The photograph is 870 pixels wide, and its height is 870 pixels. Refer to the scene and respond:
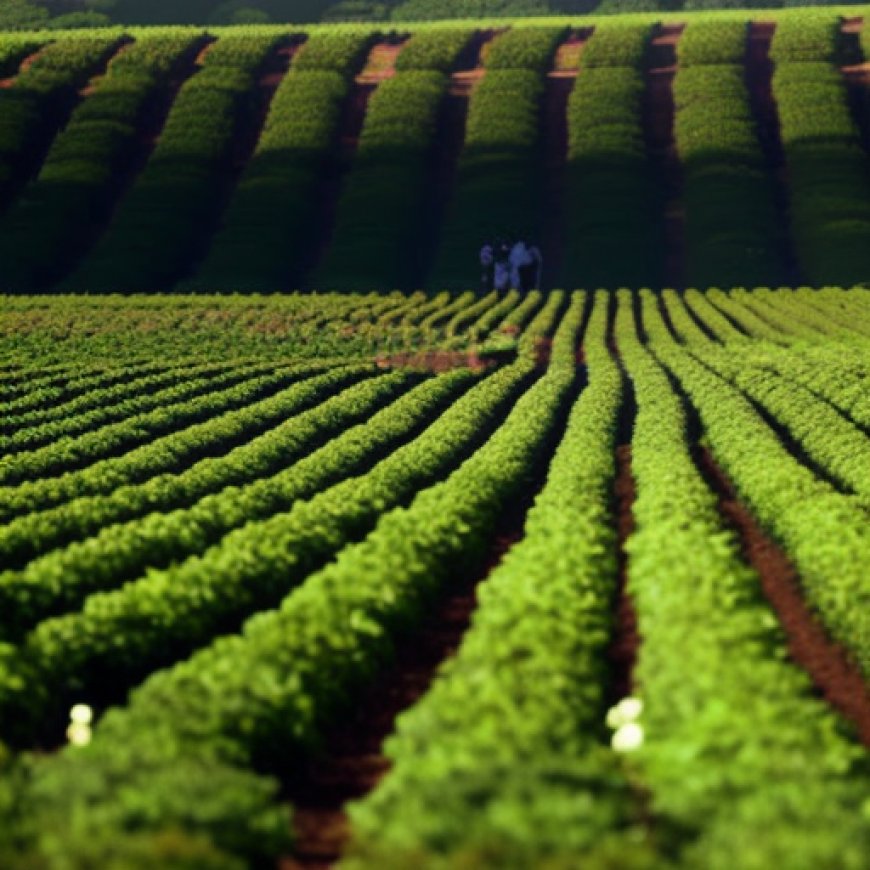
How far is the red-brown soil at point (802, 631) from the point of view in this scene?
18406mm

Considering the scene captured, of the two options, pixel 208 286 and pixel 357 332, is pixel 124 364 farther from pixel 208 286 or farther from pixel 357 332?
pixel 208 286

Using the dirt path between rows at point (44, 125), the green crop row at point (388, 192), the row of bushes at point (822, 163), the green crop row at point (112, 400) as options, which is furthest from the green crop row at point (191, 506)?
the dirt path between rows at point (44, 125)

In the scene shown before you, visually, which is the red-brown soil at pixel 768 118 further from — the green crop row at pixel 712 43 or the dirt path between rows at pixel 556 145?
the dirt path between rows at pixel 556 145

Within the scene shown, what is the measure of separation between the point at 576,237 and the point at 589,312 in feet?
57.4

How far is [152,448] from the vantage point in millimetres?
34031

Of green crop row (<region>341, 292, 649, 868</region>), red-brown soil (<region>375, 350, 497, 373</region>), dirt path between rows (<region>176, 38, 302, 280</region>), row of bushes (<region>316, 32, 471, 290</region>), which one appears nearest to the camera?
green crop row (<region>341, 292, 649, 868</region>)

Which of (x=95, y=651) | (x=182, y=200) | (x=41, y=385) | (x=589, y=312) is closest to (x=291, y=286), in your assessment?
(x=182, y=200)

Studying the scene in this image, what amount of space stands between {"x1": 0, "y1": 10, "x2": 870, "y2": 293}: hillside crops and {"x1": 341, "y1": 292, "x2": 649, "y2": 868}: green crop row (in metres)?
64.0

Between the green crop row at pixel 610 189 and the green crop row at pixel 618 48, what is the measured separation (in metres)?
1.52

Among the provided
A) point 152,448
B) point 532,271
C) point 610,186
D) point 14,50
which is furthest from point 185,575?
point 14,50

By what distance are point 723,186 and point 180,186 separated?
31.3 metres

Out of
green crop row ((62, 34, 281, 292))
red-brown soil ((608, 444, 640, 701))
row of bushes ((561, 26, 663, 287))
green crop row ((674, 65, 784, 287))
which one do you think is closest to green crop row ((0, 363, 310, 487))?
red-brown soil ((608, 444, 640, 701))

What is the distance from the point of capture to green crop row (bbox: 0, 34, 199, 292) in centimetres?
8462

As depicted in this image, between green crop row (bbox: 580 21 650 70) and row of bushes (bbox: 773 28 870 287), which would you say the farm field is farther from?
green crop row (bbox: 580 21 650 70)
